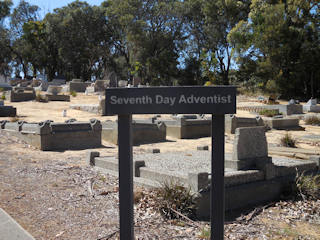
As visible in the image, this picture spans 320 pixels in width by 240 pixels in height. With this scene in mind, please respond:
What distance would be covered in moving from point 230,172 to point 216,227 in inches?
130

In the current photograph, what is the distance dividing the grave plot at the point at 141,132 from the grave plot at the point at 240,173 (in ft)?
18.5

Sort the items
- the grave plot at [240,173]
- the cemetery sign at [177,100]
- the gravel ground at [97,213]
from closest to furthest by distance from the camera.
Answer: the cemetery sign at [177,100]
the gravel ground at [97,213]
the grave plot at [240,173]

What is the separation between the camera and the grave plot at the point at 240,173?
5.84 m

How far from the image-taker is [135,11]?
146ft

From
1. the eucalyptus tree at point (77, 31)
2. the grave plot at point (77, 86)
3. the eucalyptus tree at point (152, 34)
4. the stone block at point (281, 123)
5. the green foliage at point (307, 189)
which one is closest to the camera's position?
the green foliage at point (307, 189)

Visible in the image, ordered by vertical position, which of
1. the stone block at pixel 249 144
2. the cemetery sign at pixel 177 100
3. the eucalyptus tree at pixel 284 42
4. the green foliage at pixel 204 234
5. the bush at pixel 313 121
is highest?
the eucalyptus tree at pixel 284 42

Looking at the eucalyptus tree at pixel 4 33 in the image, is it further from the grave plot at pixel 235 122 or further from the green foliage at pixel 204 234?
the green foliage at pixel 204 234

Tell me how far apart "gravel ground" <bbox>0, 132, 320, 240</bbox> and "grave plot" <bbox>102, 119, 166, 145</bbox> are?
5997 millimetres

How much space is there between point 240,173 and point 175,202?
171 cm

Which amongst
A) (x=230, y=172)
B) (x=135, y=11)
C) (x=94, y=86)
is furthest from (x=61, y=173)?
(x=135, y=11)

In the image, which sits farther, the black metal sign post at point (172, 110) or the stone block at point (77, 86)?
the stone block at point (77, 86)

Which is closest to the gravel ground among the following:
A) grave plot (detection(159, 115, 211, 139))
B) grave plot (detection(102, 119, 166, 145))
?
grave plot (detection(102, 119, 166, 145))

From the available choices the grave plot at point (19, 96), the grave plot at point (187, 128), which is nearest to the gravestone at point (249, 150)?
the grave plot at point (187, 128)

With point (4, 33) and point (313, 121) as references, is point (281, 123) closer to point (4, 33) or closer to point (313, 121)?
point (313, 121)
